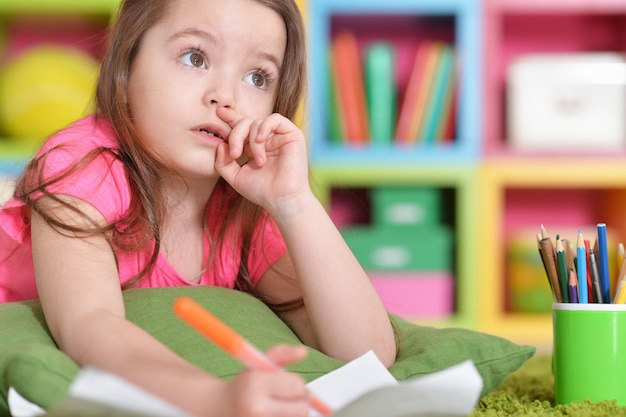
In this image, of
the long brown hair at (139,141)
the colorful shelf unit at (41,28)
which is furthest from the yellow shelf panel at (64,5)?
the long brown hair at (139,141)

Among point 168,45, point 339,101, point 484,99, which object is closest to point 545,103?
point 484,99

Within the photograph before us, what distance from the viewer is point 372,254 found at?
223cm

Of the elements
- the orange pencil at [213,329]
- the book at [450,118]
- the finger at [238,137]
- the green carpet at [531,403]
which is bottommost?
the green carpet at [531,403]

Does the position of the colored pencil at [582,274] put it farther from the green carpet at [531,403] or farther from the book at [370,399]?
the book at [370,399]

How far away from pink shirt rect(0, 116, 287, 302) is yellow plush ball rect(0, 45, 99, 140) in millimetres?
1038

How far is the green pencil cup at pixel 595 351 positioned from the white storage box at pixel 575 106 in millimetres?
1469

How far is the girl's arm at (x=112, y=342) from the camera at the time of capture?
23.8 inches

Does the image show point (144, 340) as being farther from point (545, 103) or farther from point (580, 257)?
point (545, 103)

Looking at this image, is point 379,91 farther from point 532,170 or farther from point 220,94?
point 220,94

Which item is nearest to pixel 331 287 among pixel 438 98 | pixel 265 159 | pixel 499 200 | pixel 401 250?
pixel 265 159

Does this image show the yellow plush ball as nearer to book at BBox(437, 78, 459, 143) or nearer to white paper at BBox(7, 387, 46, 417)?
book at BBox(437, 78, 459, 143)

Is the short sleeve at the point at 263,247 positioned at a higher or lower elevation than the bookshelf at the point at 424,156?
lower

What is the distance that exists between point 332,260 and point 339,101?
1359 mm

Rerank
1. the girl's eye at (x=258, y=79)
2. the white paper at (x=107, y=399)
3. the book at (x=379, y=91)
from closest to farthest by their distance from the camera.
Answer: the white paper at (x=107, y=399)
the girl's eye at (x=258, y=79)
the book at (x=379, y=91)
